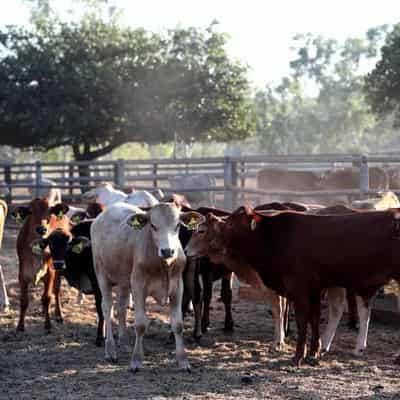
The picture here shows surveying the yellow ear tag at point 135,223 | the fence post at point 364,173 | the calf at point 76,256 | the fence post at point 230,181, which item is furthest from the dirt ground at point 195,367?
the fence post at point 230,181

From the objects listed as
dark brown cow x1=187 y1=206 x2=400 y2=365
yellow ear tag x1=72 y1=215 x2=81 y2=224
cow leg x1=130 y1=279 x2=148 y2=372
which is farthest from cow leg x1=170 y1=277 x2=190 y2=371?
yellow ear tag x1=72 y1=215 x2=81 y2=224

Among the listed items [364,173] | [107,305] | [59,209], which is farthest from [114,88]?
[107,305]

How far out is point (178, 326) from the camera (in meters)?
6.98

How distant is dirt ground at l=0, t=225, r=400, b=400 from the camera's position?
608 centimetres

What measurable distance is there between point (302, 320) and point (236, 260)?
3.29ft

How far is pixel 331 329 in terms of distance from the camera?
7.60 metres

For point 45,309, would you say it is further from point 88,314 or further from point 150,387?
point 150,387

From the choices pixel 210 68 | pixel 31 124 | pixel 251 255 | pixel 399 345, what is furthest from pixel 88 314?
pixel 210 68

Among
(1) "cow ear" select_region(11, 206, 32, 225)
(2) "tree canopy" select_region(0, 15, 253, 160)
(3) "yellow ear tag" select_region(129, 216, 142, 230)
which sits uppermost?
(2) "tree canopy" select_region(0, 15, 253, 160)

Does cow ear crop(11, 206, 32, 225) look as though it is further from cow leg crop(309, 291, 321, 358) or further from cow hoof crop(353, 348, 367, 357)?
cow hoof crop(353, 348, 367, 357)

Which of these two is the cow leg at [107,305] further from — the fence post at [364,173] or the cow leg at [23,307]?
the fence post at [364,173]

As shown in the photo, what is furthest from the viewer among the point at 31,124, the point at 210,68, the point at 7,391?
the point at 210,68

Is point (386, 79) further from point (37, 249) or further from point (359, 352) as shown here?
point (359, 352)

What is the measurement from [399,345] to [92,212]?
4.21m
